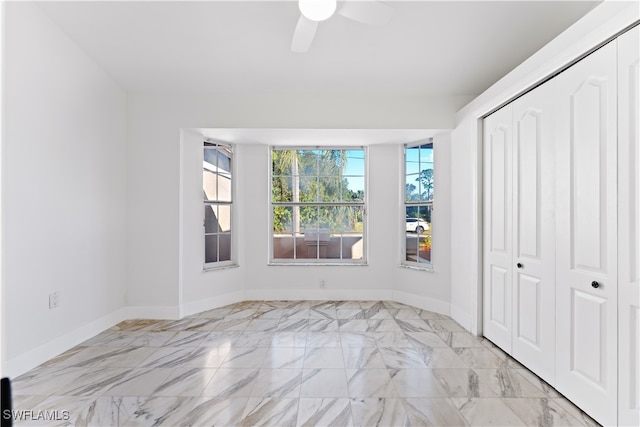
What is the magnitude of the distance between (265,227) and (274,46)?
2353 mm

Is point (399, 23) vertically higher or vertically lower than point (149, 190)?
higher

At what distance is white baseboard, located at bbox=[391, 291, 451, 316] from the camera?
150 inches

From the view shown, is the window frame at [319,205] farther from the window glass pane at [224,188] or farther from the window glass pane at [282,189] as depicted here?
the window glass pane at [224,188]

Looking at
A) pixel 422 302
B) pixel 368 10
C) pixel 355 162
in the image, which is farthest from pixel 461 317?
pixel 368 10

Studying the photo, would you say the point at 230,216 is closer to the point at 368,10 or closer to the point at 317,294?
the point at 317,294

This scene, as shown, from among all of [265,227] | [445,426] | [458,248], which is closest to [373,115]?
[458,248]

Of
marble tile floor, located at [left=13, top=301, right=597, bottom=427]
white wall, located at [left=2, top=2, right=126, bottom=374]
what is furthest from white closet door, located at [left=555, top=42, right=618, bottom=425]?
white wall, located at [left=2, top=2, right=126, bottom=374]

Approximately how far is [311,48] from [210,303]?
310 cm

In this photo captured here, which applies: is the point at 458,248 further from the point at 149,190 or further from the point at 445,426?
the point at 149,190

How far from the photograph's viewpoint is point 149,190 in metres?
3.66

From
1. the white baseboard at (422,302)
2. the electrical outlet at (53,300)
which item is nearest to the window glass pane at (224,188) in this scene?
the electrical outlet at (53,300)

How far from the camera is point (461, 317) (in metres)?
3.46

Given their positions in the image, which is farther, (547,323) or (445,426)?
(547,323)

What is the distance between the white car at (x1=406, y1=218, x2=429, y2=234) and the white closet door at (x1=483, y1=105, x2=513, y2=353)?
1.09 metres
